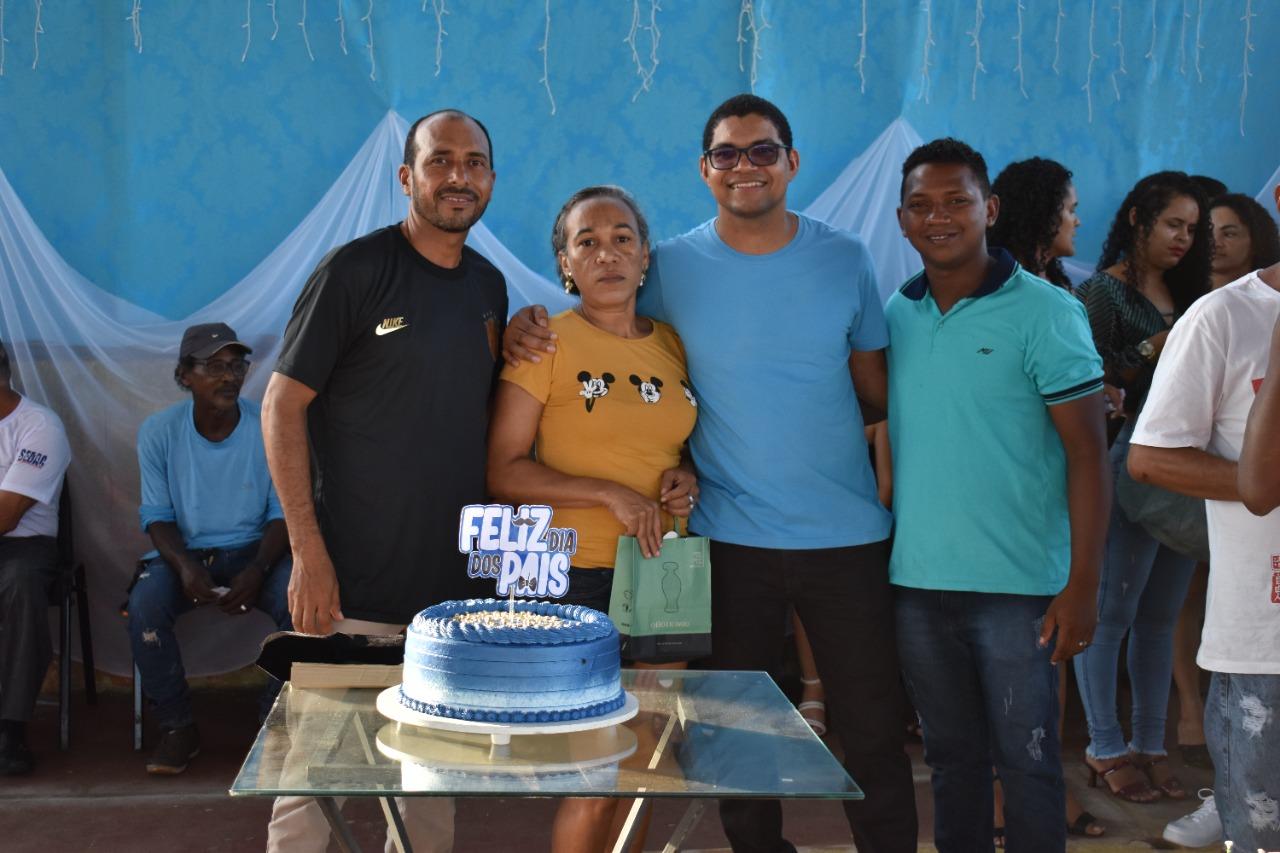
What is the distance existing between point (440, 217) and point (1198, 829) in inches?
→ 110

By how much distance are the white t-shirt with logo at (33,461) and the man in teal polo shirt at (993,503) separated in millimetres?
3102

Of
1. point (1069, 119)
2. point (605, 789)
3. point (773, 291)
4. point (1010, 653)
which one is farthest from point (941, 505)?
point (1069, 119)

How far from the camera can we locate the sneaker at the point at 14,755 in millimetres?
4074

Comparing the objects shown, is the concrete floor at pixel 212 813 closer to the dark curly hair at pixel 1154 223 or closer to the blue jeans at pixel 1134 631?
the blue jeans at pixel 1134 631

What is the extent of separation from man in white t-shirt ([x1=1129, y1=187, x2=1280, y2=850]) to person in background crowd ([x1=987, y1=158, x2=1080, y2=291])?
160cm

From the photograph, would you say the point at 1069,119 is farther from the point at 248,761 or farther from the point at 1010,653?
the point at 248,761

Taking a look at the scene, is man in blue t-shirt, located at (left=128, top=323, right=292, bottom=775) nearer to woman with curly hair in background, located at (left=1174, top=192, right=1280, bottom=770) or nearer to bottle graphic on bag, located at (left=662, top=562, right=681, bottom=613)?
bottle graphic on bag, located at (left=662, top=562, right=681, bottom=613)

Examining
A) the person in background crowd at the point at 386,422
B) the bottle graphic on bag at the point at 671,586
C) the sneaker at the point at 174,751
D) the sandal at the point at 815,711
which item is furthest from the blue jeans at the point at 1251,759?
the sneaker at the point at 174,751

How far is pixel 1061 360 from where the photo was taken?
107 inches

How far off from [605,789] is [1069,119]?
13.7 feet

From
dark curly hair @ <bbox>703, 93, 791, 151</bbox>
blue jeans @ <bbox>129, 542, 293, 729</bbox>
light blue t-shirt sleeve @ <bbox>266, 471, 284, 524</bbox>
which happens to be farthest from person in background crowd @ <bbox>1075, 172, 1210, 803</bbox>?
light blue t-shirt sleeve @ <bbox>266, 471, 284, 524</bbox>

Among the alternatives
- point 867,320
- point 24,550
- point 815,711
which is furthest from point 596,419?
point 24,550

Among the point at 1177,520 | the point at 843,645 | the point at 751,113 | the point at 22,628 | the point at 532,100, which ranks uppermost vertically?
the point at 532,100

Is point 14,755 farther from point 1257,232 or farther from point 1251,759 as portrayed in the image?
point 1257,232
